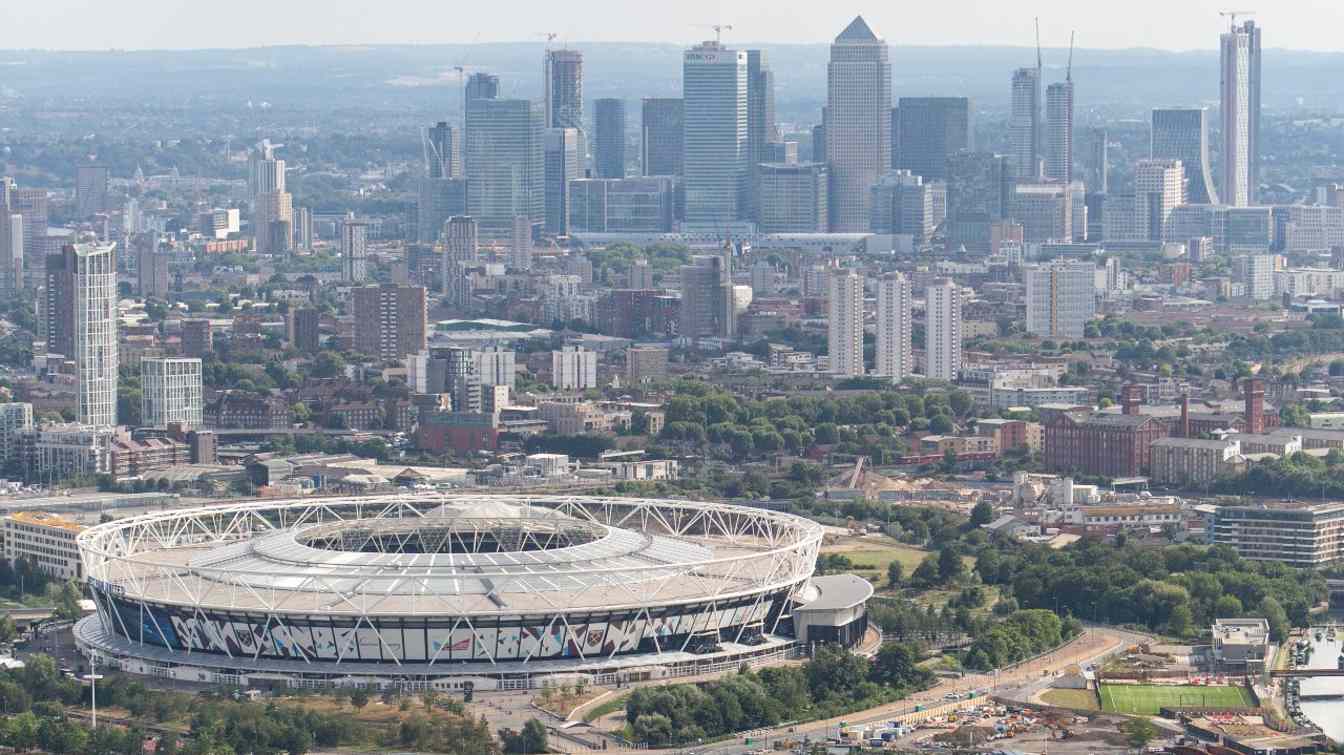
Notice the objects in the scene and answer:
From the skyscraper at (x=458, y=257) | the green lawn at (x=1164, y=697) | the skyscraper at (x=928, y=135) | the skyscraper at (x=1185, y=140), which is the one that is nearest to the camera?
the green lawn at (x=1164, y=697)

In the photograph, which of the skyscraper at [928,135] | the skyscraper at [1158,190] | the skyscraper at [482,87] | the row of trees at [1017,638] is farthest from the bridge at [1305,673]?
the skyscraper at [928,135]

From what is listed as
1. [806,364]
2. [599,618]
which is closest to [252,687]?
[599,618]

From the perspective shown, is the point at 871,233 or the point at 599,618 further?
the point at 871,233

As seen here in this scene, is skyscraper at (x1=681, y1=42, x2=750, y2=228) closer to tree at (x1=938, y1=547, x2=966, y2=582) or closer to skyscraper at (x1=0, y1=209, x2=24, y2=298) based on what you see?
skyscraper at (x1=0, y1=209, x2=24, y2=298)

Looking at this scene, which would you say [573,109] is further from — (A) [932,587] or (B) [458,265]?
(A) [932,587]

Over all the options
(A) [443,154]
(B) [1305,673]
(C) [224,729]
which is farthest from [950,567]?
(A) [443,154]

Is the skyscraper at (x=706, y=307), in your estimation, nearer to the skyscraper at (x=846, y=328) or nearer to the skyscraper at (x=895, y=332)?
the skyscraper at (x=846, y=328)
